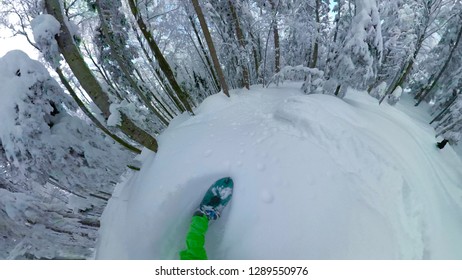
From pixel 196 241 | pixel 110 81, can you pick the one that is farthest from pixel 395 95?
pixel 110 81

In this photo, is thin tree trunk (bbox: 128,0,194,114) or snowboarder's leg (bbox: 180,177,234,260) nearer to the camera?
snowboarder's leg (bbox: 180,177,234,260)

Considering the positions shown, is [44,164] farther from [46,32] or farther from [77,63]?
[46,32]

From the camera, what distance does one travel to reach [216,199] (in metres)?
3.29

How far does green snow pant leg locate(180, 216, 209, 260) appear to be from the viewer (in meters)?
2.79

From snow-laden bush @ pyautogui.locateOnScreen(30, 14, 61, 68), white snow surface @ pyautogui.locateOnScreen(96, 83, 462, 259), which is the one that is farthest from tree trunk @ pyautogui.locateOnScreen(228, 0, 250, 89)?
snow-laden bush @ pyautogui.locateOnScreen(30, 14, 61, 68)

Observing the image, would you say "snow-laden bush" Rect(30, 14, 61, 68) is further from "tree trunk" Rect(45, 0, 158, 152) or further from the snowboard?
the snowboard

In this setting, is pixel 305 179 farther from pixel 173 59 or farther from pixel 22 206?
pixel 173 59

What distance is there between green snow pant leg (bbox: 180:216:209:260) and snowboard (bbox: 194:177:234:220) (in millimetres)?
106

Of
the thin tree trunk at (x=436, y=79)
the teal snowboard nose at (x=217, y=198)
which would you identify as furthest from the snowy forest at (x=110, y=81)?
the thin tree trunk at (x=436, y=79)

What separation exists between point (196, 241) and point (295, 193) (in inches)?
55.6

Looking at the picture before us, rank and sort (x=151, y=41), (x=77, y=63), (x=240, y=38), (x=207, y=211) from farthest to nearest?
(x=240, y=38) → (x=151, y=41) → (x=77, y=63) → (x=207, y=211)

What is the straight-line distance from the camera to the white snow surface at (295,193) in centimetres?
282

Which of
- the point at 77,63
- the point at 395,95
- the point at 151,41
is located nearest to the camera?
the point at 77,63

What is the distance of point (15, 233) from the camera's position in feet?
17.1
